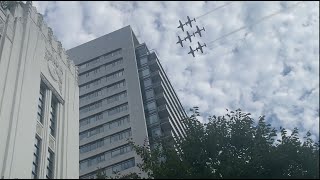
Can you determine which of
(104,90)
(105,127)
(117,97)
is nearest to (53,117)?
(105,127)

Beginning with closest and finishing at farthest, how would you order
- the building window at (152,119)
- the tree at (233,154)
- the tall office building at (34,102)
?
the tree at (233,154) < the tall office building at (34,102) < the building window at (152,119)

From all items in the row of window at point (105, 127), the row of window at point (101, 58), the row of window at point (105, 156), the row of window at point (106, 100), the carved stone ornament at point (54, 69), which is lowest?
the carved stone ornament at point (54, 69)

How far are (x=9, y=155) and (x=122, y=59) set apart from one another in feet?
181

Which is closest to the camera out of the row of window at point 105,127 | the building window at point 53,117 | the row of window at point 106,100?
the building window at point 53,117

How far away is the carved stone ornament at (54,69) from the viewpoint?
35.3 meters

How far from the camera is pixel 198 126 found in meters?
23.5

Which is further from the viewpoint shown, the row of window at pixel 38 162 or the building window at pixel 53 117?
the building window at pixel 53 117

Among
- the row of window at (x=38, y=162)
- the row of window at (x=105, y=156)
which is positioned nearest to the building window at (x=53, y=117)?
the row of window at (x=38, y=162)

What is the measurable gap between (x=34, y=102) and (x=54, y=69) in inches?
228

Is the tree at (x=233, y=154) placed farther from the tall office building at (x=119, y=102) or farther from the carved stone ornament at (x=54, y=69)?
the tall office building at (x=119, y=102)

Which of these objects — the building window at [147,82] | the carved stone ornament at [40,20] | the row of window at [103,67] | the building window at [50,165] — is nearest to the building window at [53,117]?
the building window at [50,165]

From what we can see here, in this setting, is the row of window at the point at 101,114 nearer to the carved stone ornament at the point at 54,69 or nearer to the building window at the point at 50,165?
the carved stone ornament at the point at 54,69

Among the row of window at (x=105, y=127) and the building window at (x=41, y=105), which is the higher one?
the row of window at (x=105, y=127)

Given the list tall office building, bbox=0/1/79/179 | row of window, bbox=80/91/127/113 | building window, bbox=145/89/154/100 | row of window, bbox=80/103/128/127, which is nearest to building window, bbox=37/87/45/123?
tall office building, bbox=0/1/79/179
